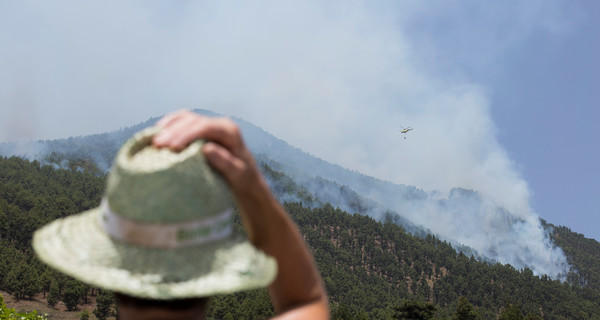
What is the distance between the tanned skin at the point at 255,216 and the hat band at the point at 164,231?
17cm

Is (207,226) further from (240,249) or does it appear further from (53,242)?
(53,242)

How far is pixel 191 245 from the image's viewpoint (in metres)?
1.65

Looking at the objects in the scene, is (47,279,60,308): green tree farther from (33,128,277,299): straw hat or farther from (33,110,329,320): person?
(33,128,277,299): straw hat

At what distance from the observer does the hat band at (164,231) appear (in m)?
1.62

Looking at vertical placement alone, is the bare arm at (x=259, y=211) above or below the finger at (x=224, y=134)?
below

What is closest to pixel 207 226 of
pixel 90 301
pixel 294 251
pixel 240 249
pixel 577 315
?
pixel 240 249

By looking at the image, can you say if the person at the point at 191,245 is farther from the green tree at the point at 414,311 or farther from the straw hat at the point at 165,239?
the green tree at the point at 414,311

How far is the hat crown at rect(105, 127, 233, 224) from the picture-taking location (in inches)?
63.6

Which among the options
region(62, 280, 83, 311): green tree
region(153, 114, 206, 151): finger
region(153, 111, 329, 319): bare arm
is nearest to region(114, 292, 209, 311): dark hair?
region(153, 111, 329, 319): bare arm

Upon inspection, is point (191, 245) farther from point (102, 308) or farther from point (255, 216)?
point (102, 308)

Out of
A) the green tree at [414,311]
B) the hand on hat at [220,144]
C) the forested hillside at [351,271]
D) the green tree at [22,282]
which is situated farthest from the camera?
the forested hillside at [351,271]

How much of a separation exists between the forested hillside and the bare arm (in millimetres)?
52027

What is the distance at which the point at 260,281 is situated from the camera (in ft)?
5.67

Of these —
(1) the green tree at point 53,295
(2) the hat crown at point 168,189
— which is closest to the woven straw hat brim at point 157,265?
(2) the hat crown at point 168,189
